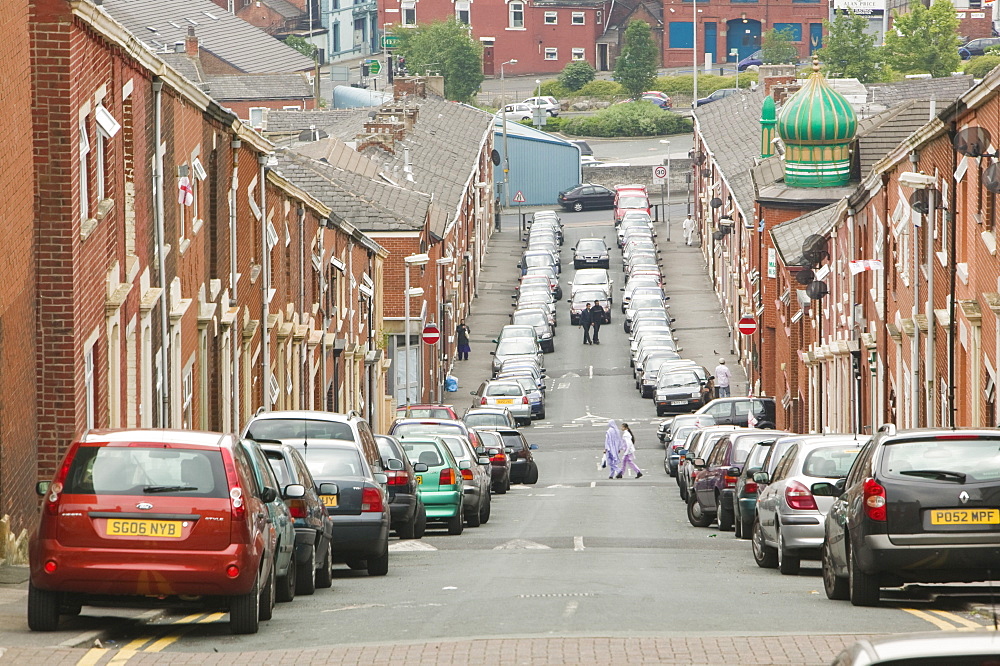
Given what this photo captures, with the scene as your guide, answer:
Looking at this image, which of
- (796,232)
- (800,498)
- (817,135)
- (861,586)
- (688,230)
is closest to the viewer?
(861,586)

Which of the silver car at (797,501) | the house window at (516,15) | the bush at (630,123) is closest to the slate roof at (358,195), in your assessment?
the silver car at (797,501)

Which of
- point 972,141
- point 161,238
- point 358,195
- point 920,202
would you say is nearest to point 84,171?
point 161,238

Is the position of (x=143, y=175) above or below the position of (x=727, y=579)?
above

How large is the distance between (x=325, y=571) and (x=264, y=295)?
17.8m

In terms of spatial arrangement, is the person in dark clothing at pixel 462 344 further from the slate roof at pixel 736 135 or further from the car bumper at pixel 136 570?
the car bumper at pixel 136 570

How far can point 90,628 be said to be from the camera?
12.5m

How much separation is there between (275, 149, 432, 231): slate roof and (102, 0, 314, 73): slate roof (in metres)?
48.7

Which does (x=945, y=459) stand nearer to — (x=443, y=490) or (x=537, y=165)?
(x=443, y=490)

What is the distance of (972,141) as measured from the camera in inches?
925

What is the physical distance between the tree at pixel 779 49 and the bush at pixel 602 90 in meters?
10.8

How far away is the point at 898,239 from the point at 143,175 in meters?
15.9

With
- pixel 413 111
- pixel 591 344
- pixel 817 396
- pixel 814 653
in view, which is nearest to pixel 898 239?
pixel 817 396

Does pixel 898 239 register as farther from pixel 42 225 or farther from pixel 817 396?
pixel 42 225

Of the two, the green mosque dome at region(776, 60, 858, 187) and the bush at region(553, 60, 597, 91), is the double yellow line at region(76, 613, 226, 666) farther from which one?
the bush at region(553, 60, 597, 91)
